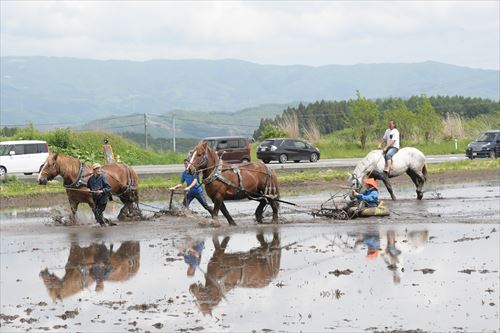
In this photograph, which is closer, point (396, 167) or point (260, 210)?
point (260, 210)

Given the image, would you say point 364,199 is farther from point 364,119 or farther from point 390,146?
point 364,119

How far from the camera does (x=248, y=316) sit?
1513 centimetres

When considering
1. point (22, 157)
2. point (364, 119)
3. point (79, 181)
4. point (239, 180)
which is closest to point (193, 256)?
point (239, 180)

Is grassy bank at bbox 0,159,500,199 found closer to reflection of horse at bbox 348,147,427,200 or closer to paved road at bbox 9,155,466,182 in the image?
paved road at bbox 9,155,466,182

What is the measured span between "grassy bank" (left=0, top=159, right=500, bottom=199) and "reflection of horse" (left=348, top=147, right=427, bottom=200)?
7.15m

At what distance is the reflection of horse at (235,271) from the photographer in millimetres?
16609

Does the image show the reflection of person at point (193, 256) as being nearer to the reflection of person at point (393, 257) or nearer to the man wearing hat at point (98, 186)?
the reflection of person at point (393, 257)

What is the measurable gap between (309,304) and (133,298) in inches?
115

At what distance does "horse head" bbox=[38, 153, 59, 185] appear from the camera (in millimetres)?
25562

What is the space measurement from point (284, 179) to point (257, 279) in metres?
20.6

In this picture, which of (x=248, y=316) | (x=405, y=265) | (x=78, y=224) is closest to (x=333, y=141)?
(x=78, y=224)

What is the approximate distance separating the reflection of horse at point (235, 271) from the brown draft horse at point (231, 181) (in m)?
2.24

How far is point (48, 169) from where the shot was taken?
25578 mm

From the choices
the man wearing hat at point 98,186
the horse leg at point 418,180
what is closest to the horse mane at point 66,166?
the man wearing hat at point 98,186
